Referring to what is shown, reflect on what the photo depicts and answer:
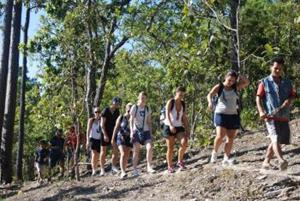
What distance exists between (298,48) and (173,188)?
1406 cm

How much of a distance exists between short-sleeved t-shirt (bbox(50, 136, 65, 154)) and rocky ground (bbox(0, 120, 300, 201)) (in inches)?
157

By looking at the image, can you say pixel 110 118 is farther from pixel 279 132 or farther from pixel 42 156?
pixel 42 156

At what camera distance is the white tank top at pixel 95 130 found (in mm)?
13406

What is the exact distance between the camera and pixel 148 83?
3247 centimetres

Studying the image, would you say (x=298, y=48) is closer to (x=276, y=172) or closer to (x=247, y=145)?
(x=247, y=145)

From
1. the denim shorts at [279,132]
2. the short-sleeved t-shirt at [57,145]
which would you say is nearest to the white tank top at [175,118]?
the denim shorts at [279,132]

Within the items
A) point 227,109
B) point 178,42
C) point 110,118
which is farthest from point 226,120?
point 178,42

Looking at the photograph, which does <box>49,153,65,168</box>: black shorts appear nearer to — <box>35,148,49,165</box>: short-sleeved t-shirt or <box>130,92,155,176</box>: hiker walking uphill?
<box>35,148,49,165</box>: short-sleeved t-shirt

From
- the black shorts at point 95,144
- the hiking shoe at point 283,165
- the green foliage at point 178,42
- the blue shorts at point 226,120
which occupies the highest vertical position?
the green foliage at point 178,42

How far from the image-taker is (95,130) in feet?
44.3

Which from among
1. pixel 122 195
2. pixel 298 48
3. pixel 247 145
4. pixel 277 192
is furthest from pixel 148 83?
pixel 277 192

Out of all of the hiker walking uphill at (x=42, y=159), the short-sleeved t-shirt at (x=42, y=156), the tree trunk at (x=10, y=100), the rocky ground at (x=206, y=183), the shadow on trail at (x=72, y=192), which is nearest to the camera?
the rocky ground at (x=206, y=183)

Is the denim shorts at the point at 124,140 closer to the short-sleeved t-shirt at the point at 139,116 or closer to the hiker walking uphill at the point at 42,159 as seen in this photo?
the short-sleeved t-shirt at the point at 139,116

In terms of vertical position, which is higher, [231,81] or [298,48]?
[298,48]
